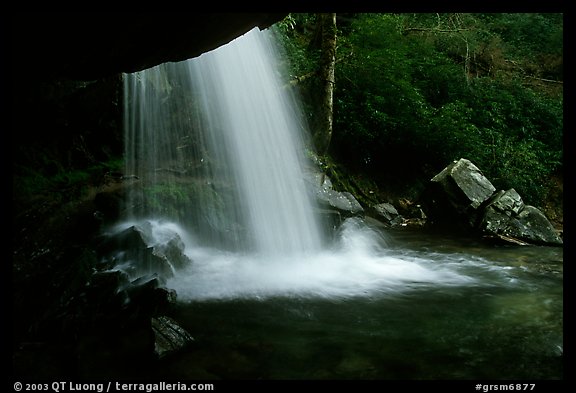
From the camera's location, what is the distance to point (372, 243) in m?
8.48

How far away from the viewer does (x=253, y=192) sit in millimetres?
8742

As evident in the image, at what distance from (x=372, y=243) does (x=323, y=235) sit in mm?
1153

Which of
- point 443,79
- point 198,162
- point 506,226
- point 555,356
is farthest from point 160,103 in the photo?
point 443,79

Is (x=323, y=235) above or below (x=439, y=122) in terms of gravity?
below

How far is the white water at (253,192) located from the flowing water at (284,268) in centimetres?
3

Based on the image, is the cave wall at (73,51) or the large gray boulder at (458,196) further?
the large gray boulder at (458,196)

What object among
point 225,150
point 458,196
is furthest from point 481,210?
point 225,150

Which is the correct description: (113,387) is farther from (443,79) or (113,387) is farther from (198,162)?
(443,79)

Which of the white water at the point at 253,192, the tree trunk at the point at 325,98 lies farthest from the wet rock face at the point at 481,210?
the tree trunk at the point at 325,98

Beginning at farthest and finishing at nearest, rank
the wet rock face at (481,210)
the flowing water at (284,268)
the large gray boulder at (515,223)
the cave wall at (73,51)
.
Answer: the wet rock face at (481,210) < the large gray boulder at (515,223) < the flowing water at (284,268) < the cave wall at (73,51)

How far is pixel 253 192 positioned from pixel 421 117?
6.96 m

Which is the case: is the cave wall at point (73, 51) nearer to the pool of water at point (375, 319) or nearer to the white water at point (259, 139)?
the pool of water at point (375, 319)

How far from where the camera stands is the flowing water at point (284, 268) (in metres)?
3.56

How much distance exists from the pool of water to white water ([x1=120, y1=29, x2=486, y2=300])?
59mm
